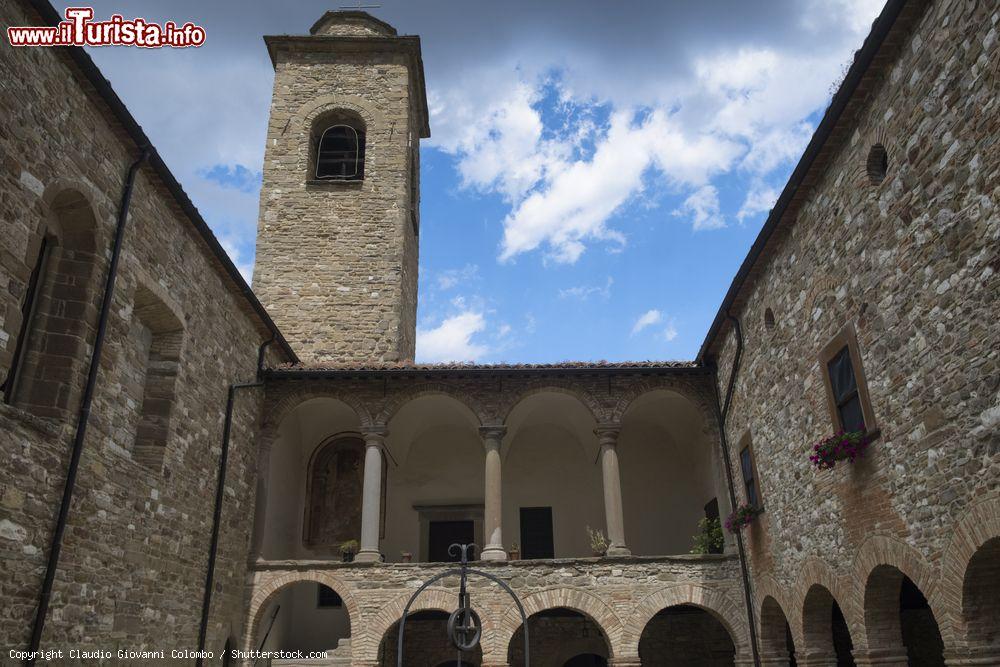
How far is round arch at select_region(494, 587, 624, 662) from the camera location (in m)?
11.7

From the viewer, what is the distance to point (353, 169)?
1941 cm

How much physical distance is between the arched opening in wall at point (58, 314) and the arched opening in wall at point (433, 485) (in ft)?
27.3

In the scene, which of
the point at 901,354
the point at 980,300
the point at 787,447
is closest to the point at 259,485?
the point at 787,447

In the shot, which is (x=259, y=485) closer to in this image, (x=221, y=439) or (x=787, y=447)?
(x=221, y=439)

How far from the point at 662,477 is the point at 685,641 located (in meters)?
3.30

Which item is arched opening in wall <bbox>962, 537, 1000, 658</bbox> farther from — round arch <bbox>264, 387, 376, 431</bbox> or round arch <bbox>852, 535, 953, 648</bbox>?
round arch <bbox>264, 387, 376, 431</bbox>

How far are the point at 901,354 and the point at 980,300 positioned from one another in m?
1.28

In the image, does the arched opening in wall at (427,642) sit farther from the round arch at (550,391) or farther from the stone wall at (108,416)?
the round arch at (550,391)

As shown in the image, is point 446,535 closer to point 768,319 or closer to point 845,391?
point 768,319

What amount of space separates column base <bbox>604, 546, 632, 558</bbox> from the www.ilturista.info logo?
30.8ft

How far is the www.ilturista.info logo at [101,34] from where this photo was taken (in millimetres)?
6879

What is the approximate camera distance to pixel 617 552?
12.5m

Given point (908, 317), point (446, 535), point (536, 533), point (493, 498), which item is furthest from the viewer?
point (536, 533)

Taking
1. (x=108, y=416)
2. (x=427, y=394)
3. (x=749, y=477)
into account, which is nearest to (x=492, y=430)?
(x=427, y=394)
